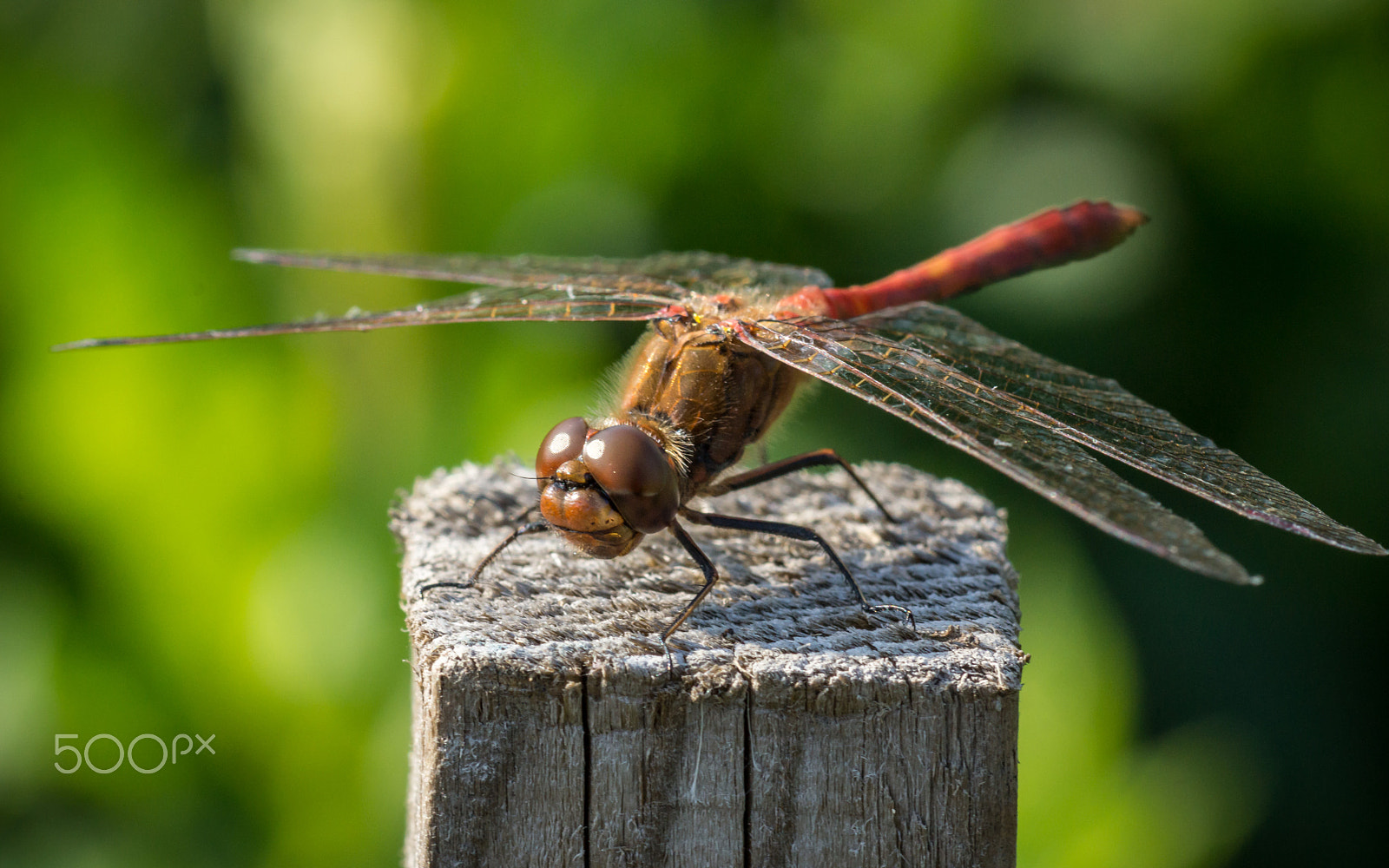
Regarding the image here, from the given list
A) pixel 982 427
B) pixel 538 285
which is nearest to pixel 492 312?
pixel 538 285

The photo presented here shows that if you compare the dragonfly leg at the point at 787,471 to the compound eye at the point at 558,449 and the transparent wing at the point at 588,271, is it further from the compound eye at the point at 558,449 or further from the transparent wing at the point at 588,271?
the transparent wing at the point at 588,271

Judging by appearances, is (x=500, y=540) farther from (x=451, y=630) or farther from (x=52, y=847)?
(x=52, y=847)

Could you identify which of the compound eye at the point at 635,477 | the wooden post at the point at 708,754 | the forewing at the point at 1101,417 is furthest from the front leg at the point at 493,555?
the forewing at the point at 1101,417

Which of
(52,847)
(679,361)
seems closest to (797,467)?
(679,361)

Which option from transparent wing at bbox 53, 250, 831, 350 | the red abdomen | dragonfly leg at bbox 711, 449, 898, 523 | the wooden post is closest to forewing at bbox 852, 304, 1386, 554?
the red abdomen

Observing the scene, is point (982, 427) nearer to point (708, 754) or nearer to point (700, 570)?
point (700, 570)

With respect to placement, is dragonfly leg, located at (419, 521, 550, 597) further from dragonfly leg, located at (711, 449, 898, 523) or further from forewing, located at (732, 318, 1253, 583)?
forewing, located at (732, 318, 1253, 583)
